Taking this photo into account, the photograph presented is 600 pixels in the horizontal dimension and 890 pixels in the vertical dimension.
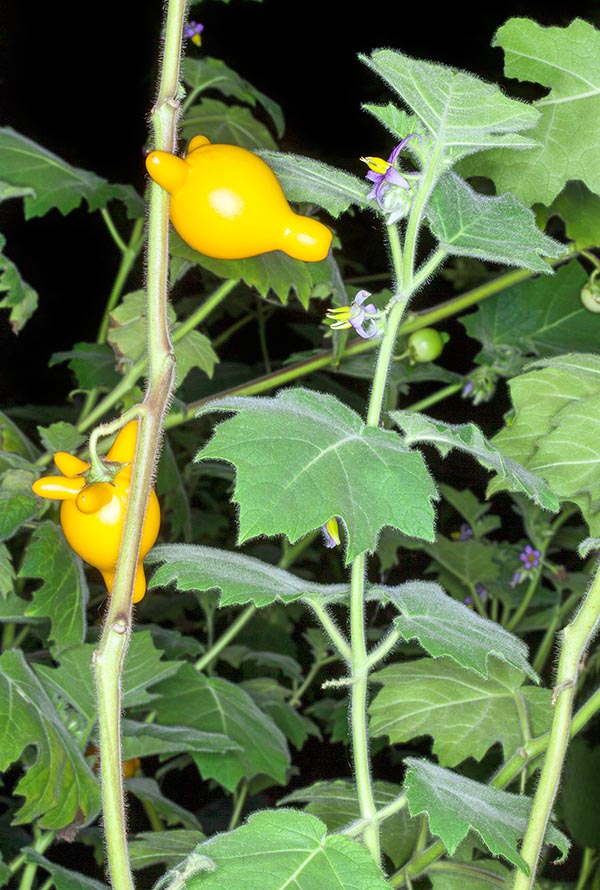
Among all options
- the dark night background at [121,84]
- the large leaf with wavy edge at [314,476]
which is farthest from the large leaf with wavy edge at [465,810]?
the dark night background at [121,84]

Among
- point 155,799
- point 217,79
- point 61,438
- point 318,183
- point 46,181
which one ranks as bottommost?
point 155,799

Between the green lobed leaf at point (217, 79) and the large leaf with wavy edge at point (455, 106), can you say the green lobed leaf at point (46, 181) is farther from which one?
the large leaf with wavy edge at point (455, 106)

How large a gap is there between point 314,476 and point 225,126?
77 cm

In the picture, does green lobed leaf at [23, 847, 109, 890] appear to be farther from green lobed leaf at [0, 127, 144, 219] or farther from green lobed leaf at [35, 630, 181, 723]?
green lobed leaf at [0, 127, 144, 219]

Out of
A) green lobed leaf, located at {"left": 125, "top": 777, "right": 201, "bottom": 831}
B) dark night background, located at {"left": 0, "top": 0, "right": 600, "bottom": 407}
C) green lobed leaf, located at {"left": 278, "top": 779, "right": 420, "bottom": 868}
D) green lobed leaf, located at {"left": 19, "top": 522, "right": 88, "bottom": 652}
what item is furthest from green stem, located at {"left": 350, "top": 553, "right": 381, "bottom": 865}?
dark night background, located at {"left": 0, "top": 0, "right": 600, "bottom": 407}

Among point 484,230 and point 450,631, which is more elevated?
point 484,230

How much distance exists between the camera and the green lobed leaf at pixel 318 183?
48 centimetres

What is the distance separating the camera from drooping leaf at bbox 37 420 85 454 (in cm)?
86

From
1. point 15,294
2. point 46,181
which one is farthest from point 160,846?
point 46,181

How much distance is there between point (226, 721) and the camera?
3.07 ft

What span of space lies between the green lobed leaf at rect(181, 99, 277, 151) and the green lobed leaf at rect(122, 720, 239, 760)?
1.89 feet

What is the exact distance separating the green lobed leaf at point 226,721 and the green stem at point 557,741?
483 mm

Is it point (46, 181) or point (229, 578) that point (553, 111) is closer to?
point (229, 578)

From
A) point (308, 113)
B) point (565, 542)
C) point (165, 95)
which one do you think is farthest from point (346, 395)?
point (165, 95)
